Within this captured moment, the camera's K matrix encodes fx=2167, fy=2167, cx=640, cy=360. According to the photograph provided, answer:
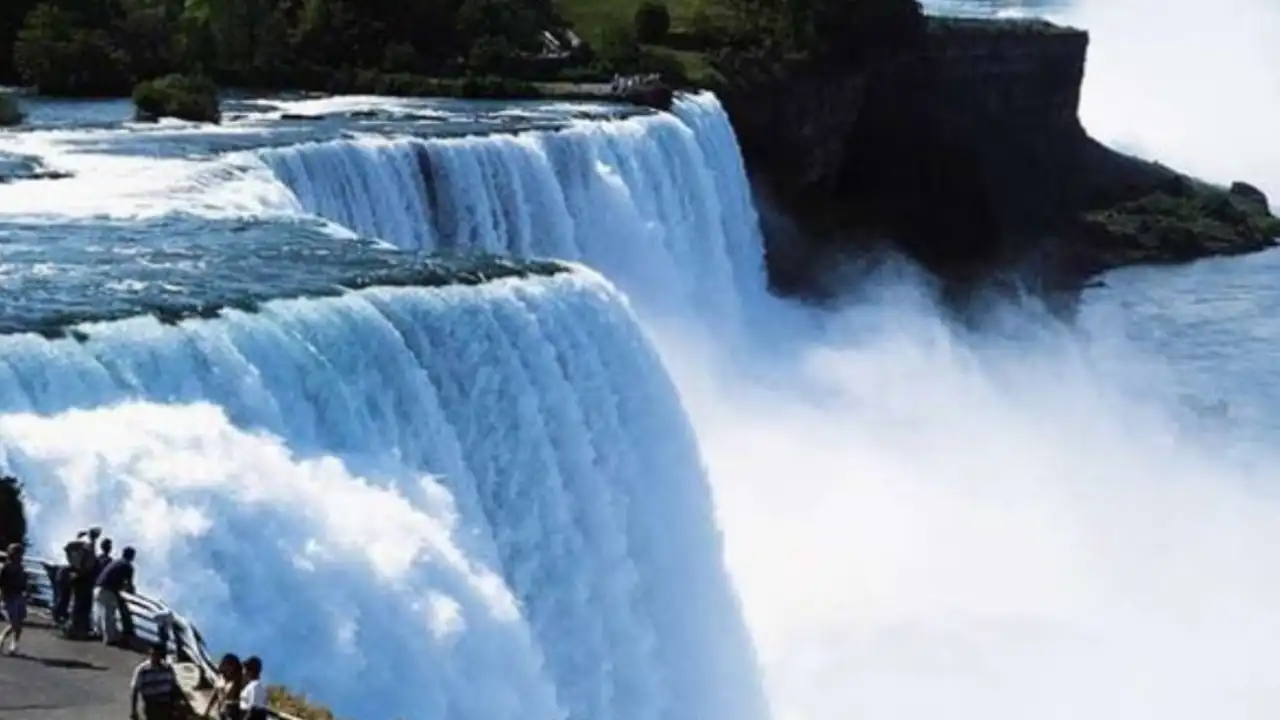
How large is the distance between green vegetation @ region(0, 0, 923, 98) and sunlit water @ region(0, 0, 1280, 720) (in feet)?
13.3

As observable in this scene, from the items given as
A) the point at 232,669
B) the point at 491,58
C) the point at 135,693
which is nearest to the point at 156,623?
the point at 135,693

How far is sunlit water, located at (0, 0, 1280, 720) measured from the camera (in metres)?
19.5

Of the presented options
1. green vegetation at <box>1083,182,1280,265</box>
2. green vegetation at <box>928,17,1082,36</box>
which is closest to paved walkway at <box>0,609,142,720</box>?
green vegetation at <box>928,17,1082,36</box>

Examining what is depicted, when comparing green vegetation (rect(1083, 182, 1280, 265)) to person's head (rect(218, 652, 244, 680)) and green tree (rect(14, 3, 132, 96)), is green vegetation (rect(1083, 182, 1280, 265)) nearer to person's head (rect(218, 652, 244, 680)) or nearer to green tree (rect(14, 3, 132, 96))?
green tree (rect(14, 3, 132, 96))

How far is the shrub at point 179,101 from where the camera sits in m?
42.3

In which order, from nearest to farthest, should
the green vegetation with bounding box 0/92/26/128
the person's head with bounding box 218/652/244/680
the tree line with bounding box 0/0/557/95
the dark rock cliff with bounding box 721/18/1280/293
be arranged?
the person's head with bounding box 218/652/244/680, the green vegetation with bounding box 0/92/26/128, the tree line with bounding box 0/0/557/95, the dark rock cliff with bounding box 721/18/1280/293

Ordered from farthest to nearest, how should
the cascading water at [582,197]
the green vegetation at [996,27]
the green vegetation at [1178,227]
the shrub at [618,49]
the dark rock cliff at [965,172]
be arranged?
1. the green vegetation at [1178,227]
2. the green vegetation at [996,27]
3. the dark rock cliff at [965,172]
4. the shrub at [618,49]
5. the cascading water at [582,197]

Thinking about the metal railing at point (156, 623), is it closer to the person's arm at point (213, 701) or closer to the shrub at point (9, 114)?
the person's arm at point (213, 701)

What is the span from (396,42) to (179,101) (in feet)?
46.8

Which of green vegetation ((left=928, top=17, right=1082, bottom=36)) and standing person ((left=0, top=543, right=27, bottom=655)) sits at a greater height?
standing person ((left=0, top=543, right=27, bottom=655))

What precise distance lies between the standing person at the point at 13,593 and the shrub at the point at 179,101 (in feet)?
88.2

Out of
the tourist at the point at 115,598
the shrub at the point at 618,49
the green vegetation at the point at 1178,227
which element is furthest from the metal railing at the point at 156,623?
the green vegetation at the point at 1178,227

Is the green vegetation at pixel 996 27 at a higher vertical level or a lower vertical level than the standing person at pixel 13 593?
lower

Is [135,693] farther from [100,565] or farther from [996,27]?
[996,27]
